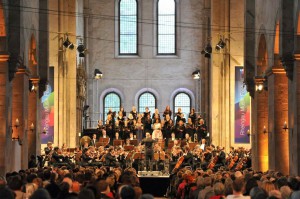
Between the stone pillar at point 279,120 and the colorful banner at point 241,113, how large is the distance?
1286cm

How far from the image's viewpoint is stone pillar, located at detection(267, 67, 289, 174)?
33.0 metres

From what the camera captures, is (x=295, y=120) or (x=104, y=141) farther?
(x=104, y=141)

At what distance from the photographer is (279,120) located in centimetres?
3300

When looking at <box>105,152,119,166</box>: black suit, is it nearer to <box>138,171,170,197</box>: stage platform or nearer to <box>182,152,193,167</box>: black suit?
<box>138,171,170,197</box>: stage platform

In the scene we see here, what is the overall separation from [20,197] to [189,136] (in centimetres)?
3413

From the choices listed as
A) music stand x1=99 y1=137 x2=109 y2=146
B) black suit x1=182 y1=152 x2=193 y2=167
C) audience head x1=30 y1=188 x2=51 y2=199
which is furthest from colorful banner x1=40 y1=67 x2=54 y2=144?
audience head x1=30 y1=188 x2=51 y2=199

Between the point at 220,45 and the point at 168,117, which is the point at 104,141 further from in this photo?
the point at 220,45

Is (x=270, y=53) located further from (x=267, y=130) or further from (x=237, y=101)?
(x=237, y=101)

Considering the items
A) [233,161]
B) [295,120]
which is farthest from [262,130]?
[295,120]

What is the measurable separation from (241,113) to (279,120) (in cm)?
1356

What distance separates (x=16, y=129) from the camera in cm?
3300

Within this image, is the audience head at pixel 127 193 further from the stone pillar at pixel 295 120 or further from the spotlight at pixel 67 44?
the spotlight at pixel 67 44

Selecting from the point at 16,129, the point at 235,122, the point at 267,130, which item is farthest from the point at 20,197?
the point at 235,122

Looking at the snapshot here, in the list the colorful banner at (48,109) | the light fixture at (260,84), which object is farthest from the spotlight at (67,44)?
the light fixture at (260,84)
